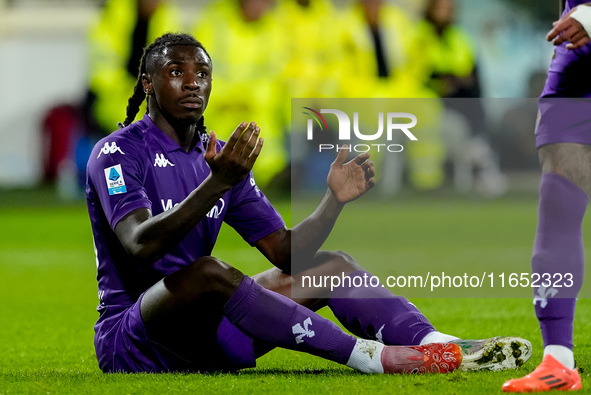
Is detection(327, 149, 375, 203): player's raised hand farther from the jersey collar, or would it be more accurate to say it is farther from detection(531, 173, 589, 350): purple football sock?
detection(531, 173, 589, 350): purple football sock

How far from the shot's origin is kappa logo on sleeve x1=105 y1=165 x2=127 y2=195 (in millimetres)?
3832

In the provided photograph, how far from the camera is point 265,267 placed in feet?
27.2

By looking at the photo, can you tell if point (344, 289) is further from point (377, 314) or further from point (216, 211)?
point (216, 211)

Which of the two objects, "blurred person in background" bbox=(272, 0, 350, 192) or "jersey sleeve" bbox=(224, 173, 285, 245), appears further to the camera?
"blurred person in background" bbox=(272, 0, 350, 192)

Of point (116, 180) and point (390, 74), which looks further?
point (390, 74)

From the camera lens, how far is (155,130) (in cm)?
416

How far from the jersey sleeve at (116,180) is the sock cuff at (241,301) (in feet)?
1.43

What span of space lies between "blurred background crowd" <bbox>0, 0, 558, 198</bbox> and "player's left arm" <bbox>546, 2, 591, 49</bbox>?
976 cm

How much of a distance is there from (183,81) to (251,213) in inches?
26.0

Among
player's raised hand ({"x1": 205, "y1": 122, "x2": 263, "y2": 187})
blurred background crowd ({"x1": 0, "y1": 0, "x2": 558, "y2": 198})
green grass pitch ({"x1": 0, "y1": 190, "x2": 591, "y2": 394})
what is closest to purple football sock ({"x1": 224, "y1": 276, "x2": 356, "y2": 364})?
green grass pitch ({"x1": 0, "y1": 190, "x2": 591, "y2": 394})

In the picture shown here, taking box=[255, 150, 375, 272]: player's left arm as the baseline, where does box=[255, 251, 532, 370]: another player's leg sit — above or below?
below

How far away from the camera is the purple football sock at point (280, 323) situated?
3779 millimetres

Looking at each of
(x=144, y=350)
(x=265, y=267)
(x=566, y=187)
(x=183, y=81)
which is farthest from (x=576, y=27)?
(x=265, y=267)

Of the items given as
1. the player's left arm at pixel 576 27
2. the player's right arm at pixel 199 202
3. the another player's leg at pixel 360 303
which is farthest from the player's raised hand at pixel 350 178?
the player's left arm at pixel 576 27
